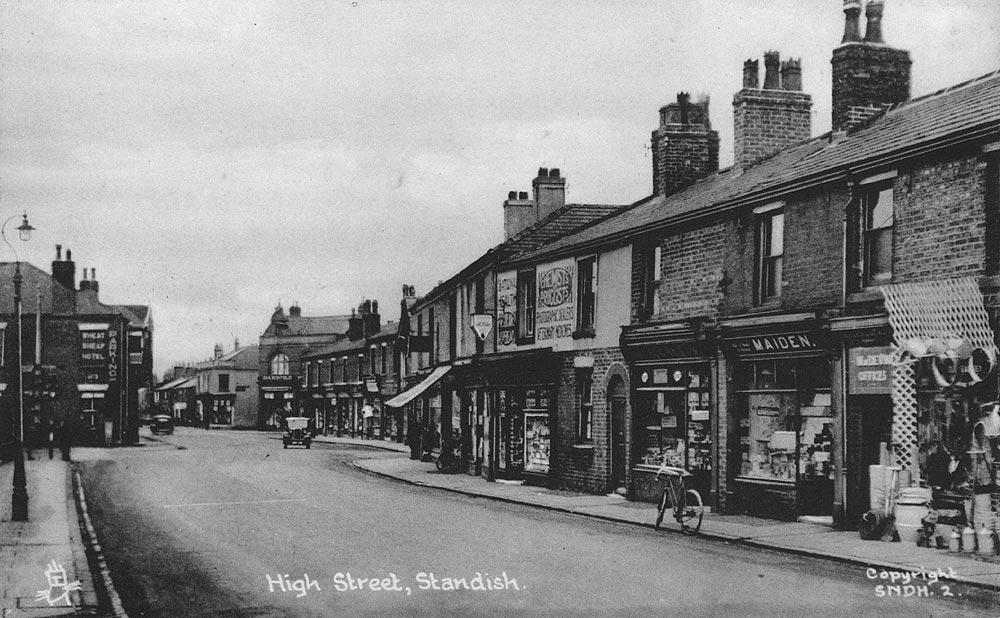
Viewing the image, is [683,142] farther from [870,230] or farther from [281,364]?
[281,364]

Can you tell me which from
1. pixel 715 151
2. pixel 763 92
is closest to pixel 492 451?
pixel 715 151

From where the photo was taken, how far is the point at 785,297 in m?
18.4

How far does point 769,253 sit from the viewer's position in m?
19.0

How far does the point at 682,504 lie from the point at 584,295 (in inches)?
365

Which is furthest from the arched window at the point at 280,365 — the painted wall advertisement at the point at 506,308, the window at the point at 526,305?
the window at the point at 526,305

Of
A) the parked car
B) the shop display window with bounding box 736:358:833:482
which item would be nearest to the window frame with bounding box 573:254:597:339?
the shop display window with bounding box 736:358:833:482

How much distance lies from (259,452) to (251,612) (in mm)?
38003

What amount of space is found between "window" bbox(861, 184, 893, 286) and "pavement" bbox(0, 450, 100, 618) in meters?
12.0

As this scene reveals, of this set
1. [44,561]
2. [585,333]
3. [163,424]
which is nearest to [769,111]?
[585,333]

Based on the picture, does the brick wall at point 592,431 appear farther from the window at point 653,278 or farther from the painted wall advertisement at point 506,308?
the painted wall advertisement at point 506,308

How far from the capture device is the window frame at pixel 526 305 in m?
28.1

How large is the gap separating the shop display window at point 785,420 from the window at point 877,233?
1.82 metres

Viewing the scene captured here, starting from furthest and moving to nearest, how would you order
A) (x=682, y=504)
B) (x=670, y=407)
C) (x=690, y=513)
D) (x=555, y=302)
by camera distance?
(x=555, y=302) < (x=670, y=407) < (x=682, y=504) < (x=690, y=513)

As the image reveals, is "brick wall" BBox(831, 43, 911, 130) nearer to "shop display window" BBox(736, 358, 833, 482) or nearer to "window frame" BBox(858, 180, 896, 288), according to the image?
"window frame" BBox(858, 180, 896, 288)
